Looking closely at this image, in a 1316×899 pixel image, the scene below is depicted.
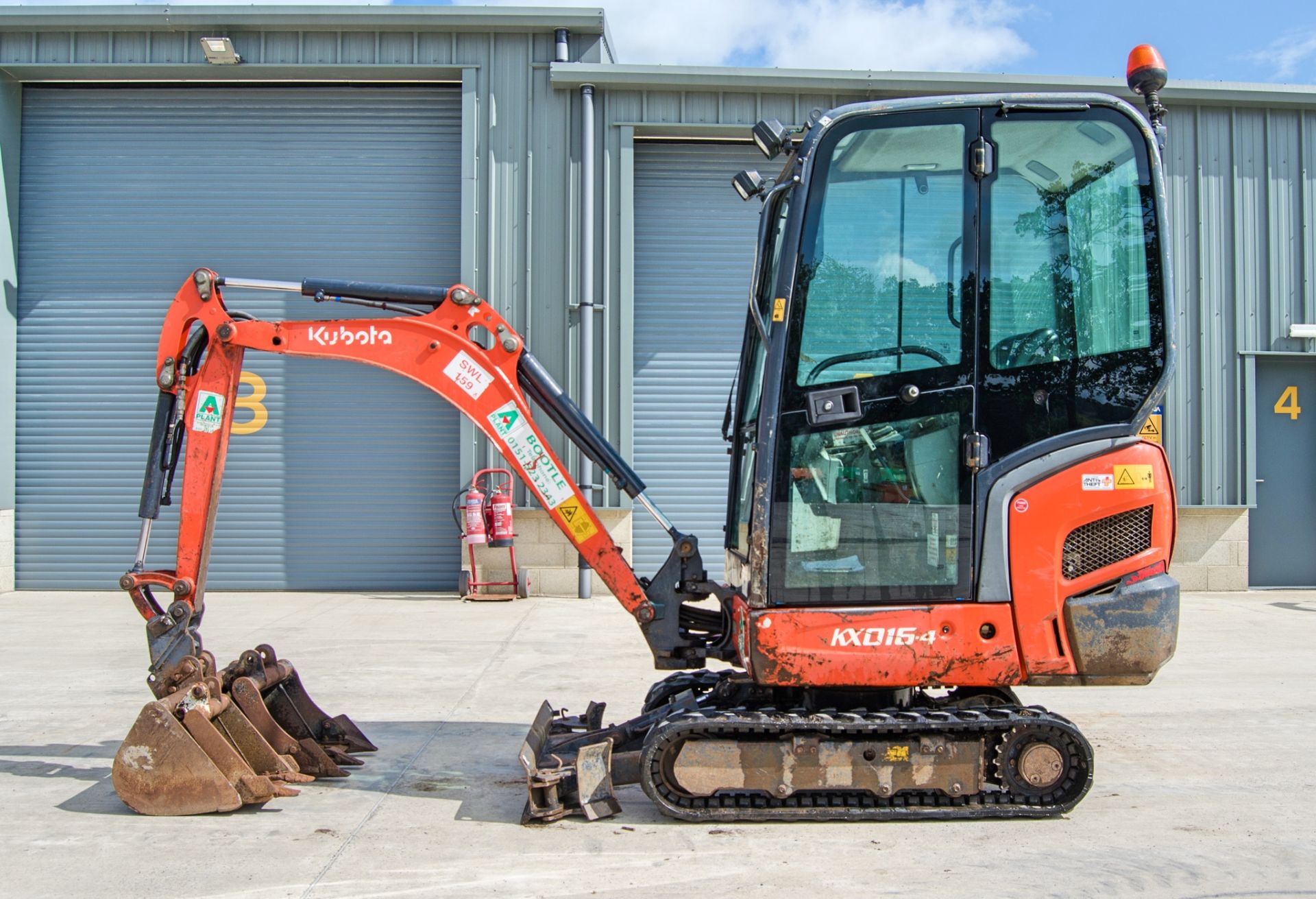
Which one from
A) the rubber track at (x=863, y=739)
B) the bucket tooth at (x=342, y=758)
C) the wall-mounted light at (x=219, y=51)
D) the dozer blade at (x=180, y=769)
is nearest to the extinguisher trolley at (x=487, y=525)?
the wall-mounted light at (x=219, y=51)

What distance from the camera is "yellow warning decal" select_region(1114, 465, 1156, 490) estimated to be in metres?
4.75

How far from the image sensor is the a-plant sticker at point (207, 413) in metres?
5.55

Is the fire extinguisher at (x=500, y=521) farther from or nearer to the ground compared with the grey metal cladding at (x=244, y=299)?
nearer to the ground

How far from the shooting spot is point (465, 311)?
5582mm

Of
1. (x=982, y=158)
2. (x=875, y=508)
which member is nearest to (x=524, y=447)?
(x=875, y=508)

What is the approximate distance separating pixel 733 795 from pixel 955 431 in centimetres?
193

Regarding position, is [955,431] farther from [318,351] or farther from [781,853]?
[318,351]

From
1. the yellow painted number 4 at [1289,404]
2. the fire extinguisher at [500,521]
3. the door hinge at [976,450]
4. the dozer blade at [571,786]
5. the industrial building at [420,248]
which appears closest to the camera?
the door hinge at [976,450]

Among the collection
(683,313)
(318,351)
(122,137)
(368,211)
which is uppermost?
(122,137)

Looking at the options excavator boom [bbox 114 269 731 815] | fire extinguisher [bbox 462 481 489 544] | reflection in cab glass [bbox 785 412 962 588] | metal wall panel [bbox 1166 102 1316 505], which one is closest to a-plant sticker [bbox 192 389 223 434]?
excavator boom [bbox 114 269 731 815]

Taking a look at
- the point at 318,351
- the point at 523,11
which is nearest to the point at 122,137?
the point at 523,11

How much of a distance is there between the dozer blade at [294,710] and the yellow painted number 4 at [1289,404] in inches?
498

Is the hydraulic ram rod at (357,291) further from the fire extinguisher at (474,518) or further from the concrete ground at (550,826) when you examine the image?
the fire extinguisher at (474,518)

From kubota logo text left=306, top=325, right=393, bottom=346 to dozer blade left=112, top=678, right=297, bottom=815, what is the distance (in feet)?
6.20
